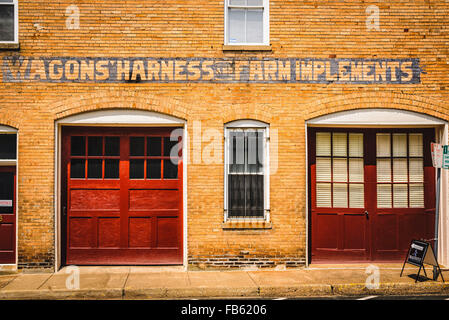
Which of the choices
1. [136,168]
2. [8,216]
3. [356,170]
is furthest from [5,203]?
[356,170]

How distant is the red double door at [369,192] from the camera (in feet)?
33.4

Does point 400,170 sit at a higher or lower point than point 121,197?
higher

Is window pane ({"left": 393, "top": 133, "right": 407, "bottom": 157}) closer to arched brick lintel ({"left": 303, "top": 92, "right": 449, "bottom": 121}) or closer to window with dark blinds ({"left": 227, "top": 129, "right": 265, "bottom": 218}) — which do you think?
arched brick lintel ({"left": 303, "top": 92, "right": 449, "bottom": 121})

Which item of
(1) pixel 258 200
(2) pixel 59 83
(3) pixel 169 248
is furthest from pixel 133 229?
(2) pixel 59 83

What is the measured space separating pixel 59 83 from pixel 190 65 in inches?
107

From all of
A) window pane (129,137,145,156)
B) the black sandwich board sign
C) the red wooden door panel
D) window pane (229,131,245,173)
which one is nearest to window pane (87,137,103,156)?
window pane (129,137,145,156)

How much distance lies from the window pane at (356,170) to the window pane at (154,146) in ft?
13.7

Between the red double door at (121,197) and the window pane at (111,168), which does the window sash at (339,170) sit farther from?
the window pane at (111,168)

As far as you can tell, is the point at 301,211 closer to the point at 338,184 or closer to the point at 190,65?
the point at 338,184

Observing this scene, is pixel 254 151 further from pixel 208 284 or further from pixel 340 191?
pixel 208 284

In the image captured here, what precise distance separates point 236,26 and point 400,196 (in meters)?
5.14

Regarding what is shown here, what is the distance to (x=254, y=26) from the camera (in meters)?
10.0

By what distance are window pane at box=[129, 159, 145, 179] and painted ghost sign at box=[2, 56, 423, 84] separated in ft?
5.51

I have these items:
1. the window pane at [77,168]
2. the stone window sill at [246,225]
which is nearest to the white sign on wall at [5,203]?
the window pane at [77,168]
